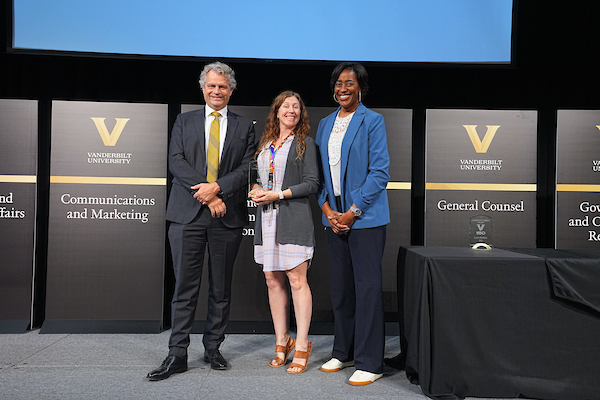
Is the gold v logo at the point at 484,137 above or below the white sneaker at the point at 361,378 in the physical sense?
above

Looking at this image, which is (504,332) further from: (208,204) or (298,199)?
(208,204)

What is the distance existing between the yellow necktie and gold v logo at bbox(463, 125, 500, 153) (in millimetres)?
2129

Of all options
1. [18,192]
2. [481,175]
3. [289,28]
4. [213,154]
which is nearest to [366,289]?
[213,154]

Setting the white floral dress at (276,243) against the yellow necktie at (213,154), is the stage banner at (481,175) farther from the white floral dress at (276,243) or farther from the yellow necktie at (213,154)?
the yellow necktie at (213,154)

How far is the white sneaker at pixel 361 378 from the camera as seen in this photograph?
2.42 meters

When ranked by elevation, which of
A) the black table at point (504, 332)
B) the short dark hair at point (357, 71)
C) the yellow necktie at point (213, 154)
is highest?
the short dark hair at point (357, 71)

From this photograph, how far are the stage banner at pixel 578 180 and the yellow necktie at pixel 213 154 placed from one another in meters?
2.78

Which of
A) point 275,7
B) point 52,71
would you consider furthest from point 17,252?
point 275,7

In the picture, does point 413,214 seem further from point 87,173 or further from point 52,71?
point 52,71

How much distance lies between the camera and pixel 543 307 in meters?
2.21

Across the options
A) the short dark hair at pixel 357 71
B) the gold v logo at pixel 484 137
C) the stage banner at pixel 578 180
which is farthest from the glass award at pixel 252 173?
the stage banner at pixel 578 180

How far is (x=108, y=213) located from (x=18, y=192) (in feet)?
2.41

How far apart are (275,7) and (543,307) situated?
10.1ft

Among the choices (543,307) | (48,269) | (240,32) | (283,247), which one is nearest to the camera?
(543,307)
